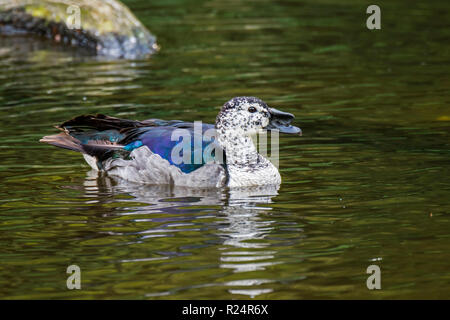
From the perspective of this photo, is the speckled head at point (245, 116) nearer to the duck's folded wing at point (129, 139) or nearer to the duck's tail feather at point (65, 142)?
the duck's folded wing at point (129, 139)

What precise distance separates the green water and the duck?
0.81 ft

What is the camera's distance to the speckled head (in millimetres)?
10414

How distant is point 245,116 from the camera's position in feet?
34.2

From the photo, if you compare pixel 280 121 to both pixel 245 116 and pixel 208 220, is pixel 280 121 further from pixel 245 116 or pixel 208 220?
pixel 208 220

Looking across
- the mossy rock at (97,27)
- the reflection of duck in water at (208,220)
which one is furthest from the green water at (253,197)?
the mossy rock at (97,27)

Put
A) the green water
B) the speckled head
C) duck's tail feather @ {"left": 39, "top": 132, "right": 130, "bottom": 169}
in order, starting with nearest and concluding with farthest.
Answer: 1. the green water
2. the speckled head
3. duck's tail feather @ {"left": 39, "top": 132, "right": 130, "bottom": 169}

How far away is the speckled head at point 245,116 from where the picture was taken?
10414 millimetres

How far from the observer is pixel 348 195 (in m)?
9.61

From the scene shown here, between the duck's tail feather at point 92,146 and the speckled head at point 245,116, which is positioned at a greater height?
the speckled head at point 245,116

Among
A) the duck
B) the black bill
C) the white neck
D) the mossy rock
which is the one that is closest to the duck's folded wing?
the duck

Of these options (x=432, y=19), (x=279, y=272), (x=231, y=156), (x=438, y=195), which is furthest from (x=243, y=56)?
(x=279, y=272)

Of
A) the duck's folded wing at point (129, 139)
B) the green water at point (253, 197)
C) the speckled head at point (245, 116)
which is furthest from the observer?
the speckled head at point (245, 116)

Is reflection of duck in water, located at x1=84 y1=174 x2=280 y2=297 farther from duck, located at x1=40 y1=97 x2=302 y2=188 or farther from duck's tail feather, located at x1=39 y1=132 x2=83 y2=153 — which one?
duck's tail feather, located at x1=39 y1=132 x2=83 y2=153
